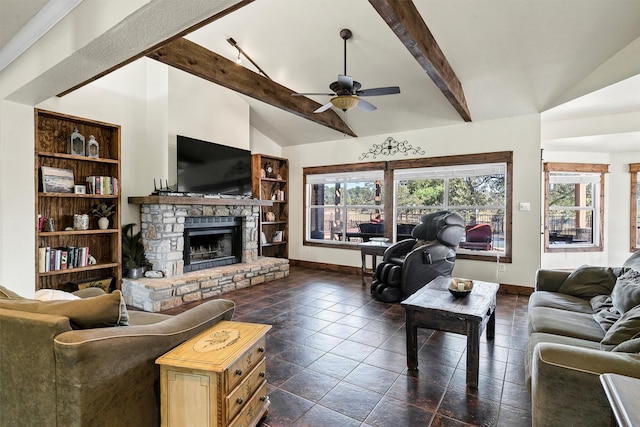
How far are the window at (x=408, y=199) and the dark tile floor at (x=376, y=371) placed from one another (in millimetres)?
1448

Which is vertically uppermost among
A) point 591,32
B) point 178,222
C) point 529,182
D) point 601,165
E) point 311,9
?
point 311,9

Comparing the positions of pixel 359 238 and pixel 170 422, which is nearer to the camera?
pixel 170 422

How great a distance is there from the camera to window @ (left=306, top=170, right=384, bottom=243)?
6137 mm

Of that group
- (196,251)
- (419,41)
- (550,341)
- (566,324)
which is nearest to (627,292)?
(566,324)

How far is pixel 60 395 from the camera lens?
4.22ft

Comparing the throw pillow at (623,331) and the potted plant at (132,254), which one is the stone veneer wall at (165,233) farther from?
the throw pillow at (623,331)

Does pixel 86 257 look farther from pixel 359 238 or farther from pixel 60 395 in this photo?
pixel 359 238

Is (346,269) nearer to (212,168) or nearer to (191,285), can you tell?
(191,285)

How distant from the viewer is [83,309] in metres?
1.42

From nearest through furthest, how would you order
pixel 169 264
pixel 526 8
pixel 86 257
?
pixel 526 8 → pixel 86 257 → pixel 169 264

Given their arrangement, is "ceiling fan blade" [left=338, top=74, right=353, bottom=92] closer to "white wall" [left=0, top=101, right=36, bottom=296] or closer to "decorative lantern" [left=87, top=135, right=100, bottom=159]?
"white wall" [left=0, top=101, right=36, bottom=296]

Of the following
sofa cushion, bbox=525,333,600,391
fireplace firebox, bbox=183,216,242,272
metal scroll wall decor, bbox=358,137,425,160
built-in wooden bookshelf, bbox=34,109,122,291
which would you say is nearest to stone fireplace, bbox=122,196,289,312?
fireplace firebox, bbox=183,216,242,272

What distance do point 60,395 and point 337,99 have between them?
3197 mm

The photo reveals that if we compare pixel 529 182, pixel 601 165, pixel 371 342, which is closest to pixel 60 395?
pixel 371 342
